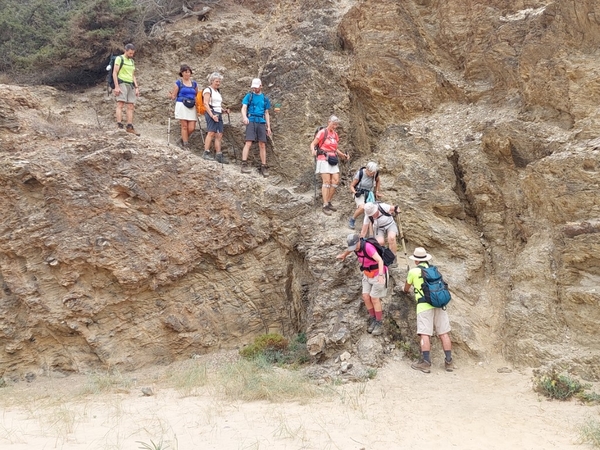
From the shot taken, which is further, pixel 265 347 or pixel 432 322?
pixel 265 347

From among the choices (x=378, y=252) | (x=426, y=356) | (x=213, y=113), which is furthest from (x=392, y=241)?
(x=213, y=113)

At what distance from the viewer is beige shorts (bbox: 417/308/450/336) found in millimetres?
7020

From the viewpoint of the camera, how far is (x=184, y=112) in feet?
34.0

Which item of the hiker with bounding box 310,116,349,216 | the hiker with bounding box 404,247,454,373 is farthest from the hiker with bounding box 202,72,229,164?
the hiker with bounding box 404,247,454,373

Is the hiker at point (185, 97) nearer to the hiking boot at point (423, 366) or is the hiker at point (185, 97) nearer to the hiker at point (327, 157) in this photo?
the hiker at point (327, 157)

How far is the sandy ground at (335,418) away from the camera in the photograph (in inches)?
191

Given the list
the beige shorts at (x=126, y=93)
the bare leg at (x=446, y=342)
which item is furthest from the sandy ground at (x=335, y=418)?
the beige shorts at (x=126, y=93)

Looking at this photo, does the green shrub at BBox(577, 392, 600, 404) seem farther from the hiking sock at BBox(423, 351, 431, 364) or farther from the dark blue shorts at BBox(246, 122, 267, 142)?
the dark blue shorts at BBox(246, 122, 267, 142)

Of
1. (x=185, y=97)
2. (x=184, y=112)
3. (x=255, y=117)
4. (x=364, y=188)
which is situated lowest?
(x=364, y=188)

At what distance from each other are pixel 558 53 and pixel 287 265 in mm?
6328

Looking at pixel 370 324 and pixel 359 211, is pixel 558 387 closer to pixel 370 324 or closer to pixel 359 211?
pixel 370 324

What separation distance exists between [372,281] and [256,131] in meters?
4.42

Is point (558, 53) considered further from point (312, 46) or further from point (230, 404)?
point (230, 404)

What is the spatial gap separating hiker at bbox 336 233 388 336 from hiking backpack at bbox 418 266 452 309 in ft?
1.99
